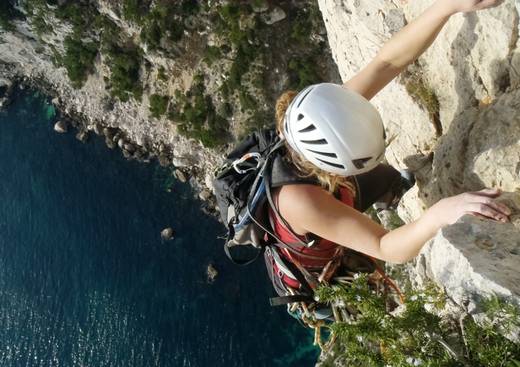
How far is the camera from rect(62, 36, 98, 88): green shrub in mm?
25438

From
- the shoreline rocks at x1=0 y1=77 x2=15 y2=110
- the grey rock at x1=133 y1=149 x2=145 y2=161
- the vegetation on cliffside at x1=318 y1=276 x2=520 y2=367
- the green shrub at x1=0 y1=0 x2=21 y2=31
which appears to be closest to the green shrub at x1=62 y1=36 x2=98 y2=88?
the green shrub at x1=0 y1=0 x2=21 y2=31

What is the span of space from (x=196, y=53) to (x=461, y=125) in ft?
63.2

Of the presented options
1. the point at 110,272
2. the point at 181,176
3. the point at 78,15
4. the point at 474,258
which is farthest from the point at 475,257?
the point at 78,15

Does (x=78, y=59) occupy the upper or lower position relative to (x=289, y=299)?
lower

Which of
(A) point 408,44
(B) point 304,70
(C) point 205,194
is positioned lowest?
(C) point 205,194

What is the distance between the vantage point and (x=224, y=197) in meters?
4.61

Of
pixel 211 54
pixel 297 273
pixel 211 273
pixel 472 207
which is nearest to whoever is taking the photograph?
pixel 472 207

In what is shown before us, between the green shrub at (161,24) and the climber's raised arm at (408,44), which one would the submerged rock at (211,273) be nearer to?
the green shrub at (161,24)

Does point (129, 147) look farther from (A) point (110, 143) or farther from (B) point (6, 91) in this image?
(B) point (6, 91)

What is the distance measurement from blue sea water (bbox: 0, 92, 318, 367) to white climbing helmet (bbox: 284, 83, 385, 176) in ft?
60.5

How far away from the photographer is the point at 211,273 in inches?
906

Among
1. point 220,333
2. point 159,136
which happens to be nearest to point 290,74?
point 159,136

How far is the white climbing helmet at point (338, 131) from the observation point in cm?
344

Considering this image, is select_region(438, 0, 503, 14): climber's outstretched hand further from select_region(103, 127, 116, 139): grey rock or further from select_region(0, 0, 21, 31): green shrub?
select_region(0, 0, 21, 31): green shrub
